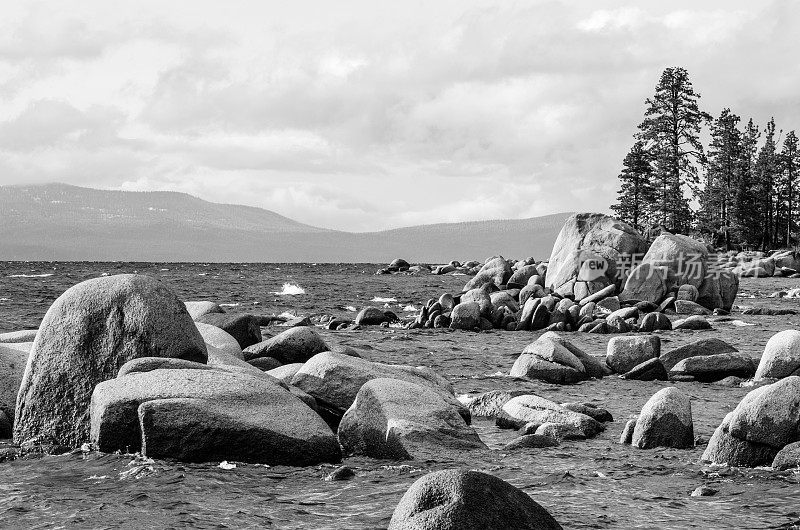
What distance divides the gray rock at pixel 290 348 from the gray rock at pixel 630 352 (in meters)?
6.38

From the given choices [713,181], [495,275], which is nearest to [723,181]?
[713,181]

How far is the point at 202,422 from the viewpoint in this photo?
9914mm

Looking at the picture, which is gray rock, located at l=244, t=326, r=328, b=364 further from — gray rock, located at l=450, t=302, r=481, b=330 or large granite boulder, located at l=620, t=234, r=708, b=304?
large granite boulder, located at l=620, t=234, r=708, b=304

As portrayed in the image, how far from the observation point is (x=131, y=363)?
10898mm

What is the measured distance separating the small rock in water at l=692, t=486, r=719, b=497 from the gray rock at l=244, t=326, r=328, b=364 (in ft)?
29.0

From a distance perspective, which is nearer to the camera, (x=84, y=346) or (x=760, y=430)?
(x=760, y=430)

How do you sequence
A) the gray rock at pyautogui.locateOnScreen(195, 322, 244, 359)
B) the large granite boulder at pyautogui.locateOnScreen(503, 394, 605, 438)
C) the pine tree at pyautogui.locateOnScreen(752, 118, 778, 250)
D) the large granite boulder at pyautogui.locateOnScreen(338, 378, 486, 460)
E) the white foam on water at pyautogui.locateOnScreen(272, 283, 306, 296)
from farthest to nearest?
the pine tree at pyautogui.locateOnScreen(752, 118, 778, 250)
the white foam on water at pyautogui.locateOnScreen(272, 283, 306, 296)
the gray rock at pyautogui.locateOnScreen(195, 322, 244, 359)
the large granite boulder at pyautogui.locateOnScreen(503, 394, 605, 438)
the large granite boulder at pyautogui.locateOnScreen(338, 378, 486, 460)

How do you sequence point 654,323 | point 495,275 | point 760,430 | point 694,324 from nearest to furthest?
point 760,430 → point 654,323 → point 694,324 → point 495,275

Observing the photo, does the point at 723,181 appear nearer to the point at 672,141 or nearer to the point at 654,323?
the point at 672,141

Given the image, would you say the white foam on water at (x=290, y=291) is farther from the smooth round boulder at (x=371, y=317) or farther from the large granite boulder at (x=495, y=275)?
the smooth round boulder at (x=371, y=317)

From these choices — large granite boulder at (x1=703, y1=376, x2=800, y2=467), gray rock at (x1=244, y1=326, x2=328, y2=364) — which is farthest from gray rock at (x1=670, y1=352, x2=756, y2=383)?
gray rock at (x1=244, y1=326, x2=328, y2=364)

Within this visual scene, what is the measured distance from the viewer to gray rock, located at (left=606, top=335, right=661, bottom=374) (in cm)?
1886

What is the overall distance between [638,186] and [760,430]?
5880 centimetres

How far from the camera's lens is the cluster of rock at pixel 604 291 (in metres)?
29.9
